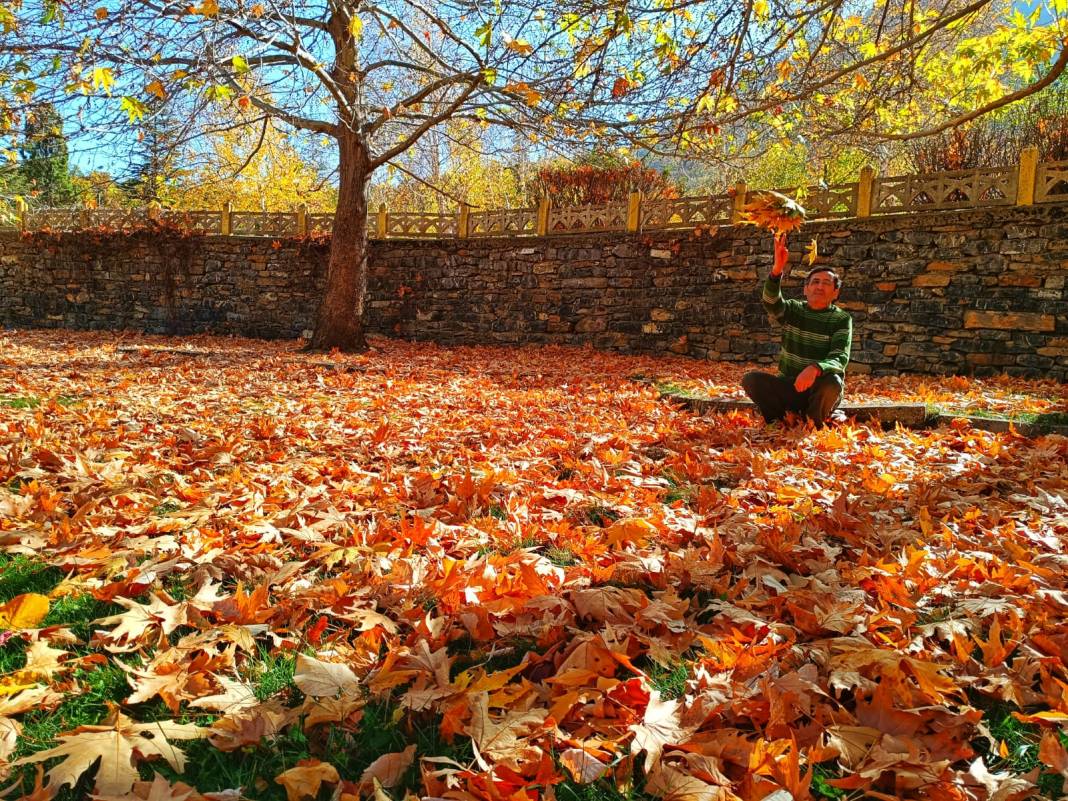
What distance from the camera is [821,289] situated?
4949 mm

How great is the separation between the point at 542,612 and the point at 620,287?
11178 mm

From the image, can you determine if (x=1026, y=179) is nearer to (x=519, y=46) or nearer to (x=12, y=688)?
(x=519, y=46)

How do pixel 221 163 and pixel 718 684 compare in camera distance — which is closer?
pixel 718 684

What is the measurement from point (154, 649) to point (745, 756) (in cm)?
163

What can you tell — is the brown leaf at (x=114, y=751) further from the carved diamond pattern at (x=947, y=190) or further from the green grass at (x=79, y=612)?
the carved diamond pattern at (x=947, y=190)

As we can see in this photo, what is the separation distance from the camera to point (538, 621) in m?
2.01

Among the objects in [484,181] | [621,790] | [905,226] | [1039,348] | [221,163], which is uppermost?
[484,181]

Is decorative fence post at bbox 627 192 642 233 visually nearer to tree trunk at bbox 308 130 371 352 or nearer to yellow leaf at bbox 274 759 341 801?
tree trunk at bbox 308 130 371 352

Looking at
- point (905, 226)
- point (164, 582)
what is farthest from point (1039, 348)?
point (164, 582)

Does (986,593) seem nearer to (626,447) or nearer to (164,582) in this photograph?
(626,447)

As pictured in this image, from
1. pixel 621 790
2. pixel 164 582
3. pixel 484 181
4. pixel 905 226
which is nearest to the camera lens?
pixel 621 790

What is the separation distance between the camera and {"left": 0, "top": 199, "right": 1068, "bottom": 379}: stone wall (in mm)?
9188

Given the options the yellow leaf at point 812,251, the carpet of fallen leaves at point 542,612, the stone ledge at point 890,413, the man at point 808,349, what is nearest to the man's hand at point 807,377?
the man at point 808,349

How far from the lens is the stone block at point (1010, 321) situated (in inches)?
351
